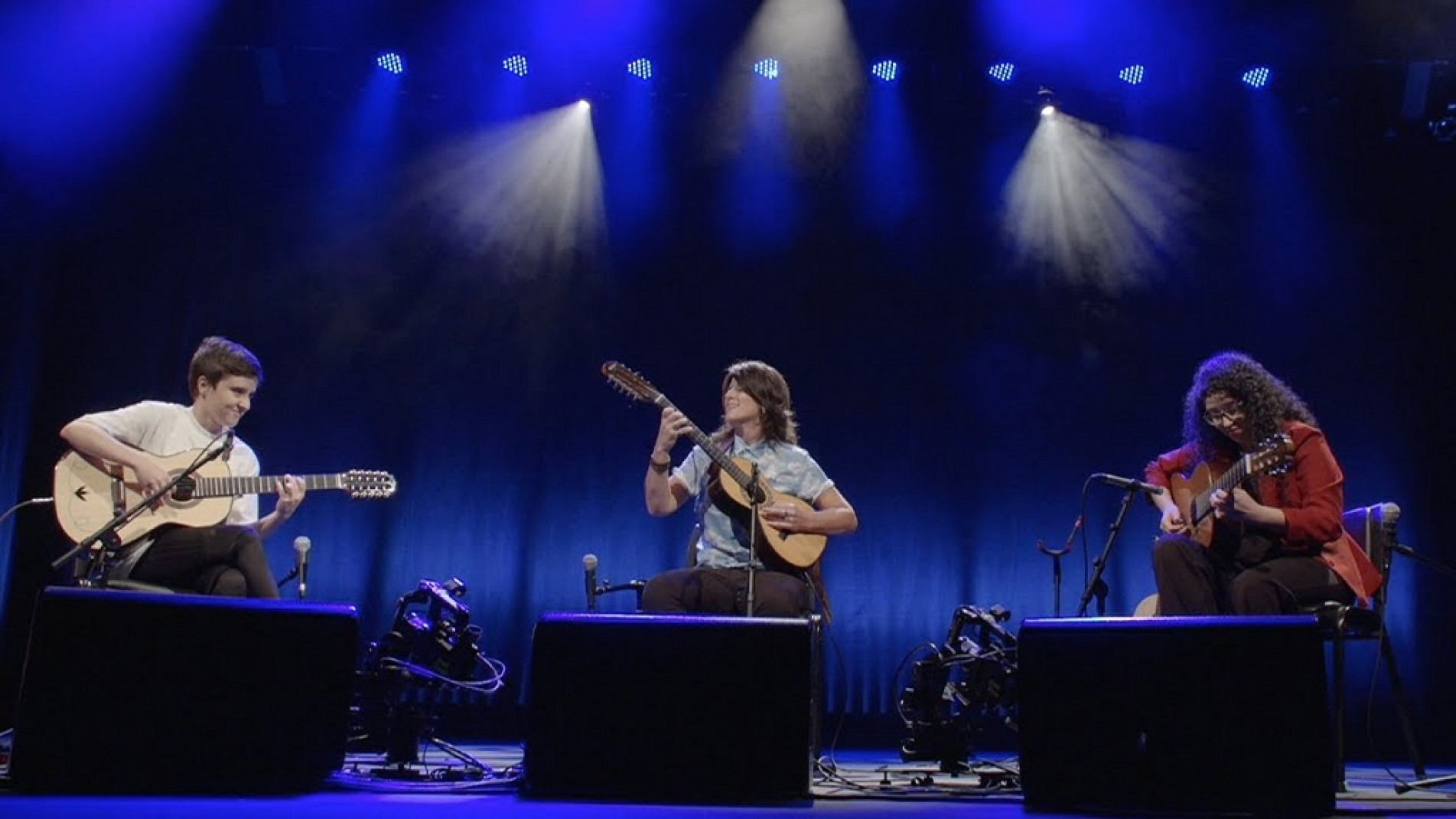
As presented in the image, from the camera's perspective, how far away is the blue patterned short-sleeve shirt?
4.84m

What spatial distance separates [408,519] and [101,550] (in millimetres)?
2679

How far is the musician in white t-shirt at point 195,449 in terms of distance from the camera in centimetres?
451

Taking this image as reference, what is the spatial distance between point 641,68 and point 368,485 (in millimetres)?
3313

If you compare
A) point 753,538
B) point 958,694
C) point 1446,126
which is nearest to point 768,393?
point 753,538

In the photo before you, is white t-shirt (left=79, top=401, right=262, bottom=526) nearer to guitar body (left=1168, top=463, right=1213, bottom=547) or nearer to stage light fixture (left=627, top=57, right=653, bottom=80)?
stage light fixture (left=627, top=57, right=653, bottom=80)

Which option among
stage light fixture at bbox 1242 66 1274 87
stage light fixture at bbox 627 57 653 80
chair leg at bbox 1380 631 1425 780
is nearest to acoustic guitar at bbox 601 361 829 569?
chair leg at bbox 1380 631 1425 780

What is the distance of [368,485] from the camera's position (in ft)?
17.3

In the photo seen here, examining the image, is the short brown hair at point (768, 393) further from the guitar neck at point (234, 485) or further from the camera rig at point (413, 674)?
the guitar neck at point (234, 485)

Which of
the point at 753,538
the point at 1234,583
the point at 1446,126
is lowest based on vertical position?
the point at 1234,583

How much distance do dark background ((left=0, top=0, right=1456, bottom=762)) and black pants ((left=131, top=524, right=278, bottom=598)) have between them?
7.99 feet

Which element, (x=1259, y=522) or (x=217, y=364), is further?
(x=217, y=364)

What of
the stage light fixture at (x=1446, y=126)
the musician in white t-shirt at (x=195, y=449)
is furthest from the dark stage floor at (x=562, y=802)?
the stage light fixture at (x=1446, y=126)

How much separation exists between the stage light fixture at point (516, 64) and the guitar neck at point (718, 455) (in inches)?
125

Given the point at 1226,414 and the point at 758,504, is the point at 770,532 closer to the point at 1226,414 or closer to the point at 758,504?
the point at 758,504
